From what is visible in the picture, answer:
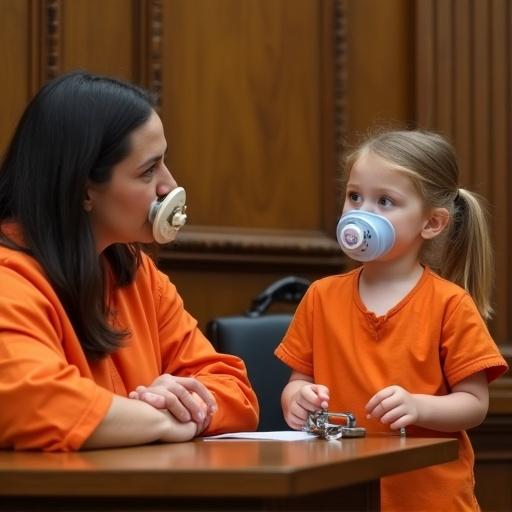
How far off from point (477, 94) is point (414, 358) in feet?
4.41

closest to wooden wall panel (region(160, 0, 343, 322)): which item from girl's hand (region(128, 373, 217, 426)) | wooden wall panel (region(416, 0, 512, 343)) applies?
wooden wall panel (region(416, 0, 512, 343))

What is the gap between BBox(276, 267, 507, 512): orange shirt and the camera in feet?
6.82

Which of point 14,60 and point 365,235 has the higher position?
point 14,60

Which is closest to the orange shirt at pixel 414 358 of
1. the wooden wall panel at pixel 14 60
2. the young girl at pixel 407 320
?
the young girl at pixel 407 320

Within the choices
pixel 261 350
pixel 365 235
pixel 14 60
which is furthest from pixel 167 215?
pixel 14 60

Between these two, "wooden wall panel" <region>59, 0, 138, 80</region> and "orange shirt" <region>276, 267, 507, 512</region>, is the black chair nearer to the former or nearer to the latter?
"orange shirt" <region>276, 267, 507, 512</region>

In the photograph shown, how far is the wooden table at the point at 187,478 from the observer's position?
1.26 m

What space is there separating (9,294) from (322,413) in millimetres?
481

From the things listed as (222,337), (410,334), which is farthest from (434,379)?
(222,337)

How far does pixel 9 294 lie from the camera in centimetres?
169

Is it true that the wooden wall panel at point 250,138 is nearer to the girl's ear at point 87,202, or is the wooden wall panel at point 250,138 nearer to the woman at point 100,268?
the woman at point 100,268

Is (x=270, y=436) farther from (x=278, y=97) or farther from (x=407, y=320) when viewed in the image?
(x=278, y=97)

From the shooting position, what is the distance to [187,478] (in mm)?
1269

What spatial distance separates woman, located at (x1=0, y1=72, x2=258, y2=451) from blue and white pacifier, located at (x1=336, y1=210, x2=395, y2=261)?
28 centimetres
